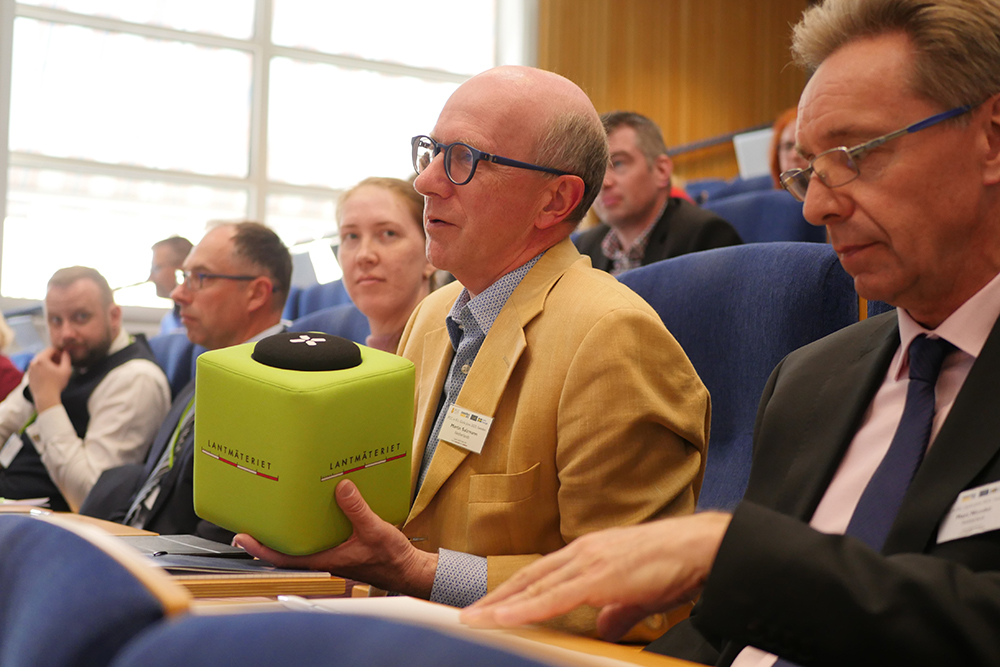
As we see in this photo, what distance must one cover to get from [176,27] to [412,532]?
23.4ft

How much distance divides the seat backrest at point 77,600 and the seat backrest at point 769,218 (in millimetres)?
3233

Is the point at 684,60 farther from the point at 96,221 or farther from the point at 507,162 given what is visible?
the point at 507,162

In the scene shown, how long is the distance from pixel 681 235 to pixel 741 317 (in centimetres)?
202

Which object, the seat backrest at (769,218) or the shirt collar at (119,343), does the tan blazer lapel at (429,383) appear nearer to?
the shirt collar at (119,343)

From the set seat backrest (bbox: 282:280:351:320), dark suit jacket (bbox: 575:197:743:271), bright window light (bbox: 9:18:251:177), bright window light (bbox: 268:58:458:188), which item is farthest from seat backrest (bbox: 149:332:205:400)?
bright window light (bbox: 268:58:458:188)

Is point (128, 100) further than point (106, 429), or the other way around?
point (128, 100)

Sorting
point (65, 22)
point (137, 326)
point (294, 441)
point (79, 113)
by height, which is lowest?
point (137, 326)

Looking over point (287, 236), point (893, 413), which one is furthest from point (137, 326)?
point (893, 413)

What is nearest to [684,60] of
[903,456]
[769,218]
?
[769,218]

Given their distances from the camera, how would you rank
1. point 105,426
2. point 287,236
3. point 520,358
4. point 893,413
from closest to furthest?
point 893,413, point 520,358, point 105,426, point 287,236

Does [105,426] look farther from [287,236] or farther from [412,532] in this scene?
[287,236]

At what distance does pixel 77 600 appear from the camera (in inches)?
21.9

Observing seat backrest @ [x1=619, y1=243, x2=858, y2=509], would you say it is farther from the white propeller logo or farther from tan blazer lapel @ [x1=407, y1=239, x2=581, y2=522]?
the white propeller logo

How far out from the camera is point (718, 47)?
927 centimetres
